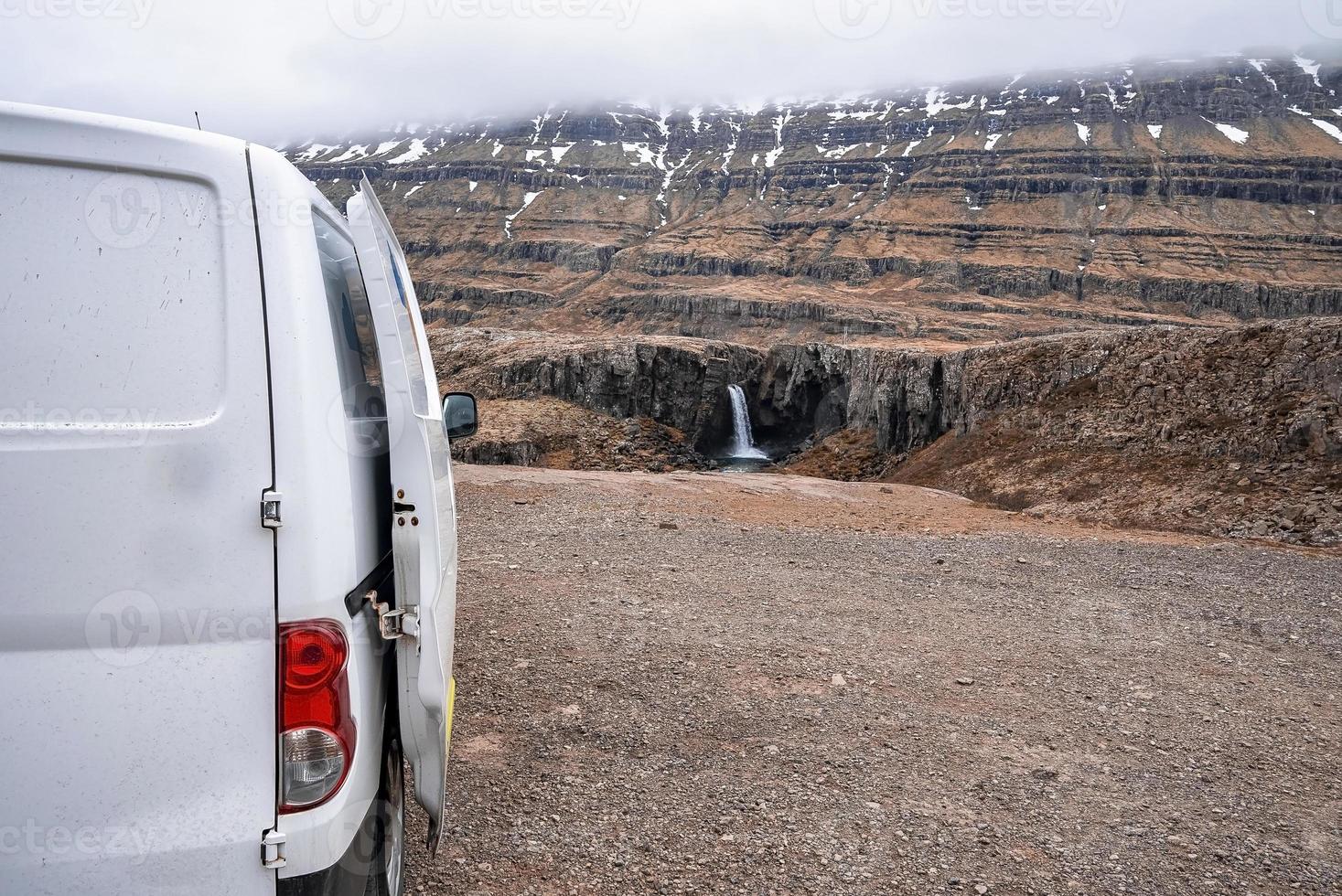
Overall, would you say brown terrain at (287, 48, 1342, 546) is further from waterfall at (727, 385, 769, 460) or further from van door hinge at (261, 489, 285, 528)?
van door hinge at (261, 489, 285, 528)

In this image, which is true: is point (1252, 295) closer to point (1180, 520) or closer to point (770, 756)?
point (1180, 520)

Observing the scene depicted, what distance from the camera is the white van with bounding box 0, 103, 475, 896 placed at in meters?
1.69

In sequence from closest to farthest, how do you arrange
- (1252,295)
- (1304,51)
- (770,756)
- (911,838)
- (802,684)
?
(911,838), (770,756), (802,684), (1252,295), (1304,51)

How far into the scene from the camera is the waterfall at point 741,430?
1559 inches

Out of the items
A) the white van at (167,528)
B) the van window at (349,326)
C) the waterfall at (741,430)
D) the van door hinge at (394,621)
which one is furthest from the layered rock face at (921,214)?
the white van at (167,528)

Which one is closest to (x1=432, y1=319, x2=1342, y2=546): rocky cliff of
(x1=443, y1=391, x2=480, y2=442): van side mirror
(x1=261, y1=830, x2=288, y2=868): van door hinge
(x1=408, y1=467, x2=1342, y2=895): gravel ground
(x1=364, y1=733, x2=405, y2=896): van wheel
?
(x1=408, y1=467, x2=1342, y2=895): gravel ground

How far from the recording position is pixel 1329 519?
12.1 metres

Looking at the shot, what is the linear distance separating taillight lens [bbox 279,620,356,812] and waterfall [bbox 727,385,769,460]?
37.7 metres

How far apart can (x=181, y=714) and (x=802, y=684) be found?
4150 mm

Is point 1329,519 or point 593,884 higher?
point 593,884

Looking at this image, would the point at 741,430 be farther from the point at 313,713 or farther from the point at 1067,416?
the point at 313,713

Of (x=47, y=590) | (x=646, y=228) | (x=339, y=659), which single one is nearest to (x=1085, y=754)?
(x=339, y=659)

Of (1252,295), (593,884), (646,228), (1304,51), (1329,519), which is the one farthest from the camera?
(1304,51)

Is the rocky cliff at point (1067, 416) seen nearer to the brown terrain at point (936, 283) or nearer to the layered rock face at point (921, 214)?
the brown terrain at point (936, 283)
